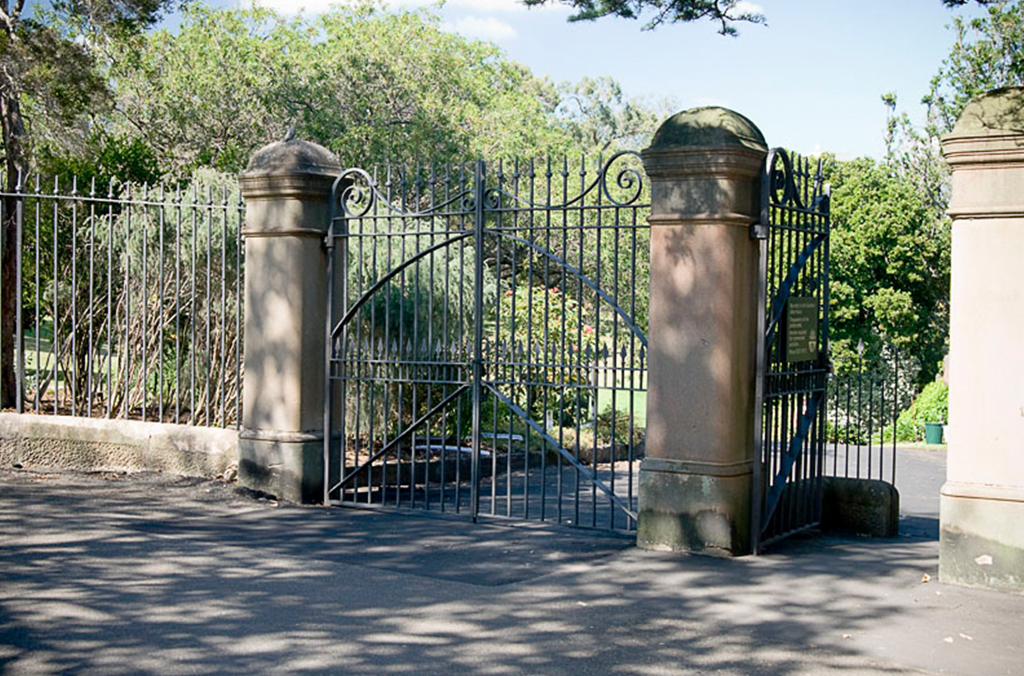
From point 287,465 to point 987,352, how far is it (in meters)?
5.62

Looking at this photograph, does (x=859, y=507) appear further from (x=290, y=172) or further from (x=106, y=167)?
(x=106, y=167)

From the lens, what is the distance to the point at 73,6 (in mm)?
14289

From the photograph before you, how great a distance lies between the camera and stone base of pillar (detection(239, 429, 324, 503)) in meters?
9.82

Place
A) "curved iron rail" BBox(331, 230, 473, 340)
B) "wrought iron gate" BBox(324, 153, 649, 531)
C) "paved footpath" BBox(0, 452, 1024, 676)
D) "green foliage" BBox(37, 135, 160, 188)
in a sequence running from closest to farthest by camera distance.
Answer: "paved footpath" BBox(0, 452, 1024, 676)
"wrought iron gate" BBox(324, 153, 649, 531)
"curved iron rail" BBox(331, 230, 473, 340)
"green foliage" BBox(37, 135, 160, 188)

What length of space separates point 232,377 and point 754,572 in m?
7.10

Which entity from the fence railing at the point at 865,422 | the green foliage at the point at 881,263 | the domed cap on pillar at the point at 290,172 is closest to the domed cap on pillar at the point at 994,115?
the domed cap on pillar at the point at 290,172

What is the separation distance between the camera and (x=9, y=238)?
12570mm

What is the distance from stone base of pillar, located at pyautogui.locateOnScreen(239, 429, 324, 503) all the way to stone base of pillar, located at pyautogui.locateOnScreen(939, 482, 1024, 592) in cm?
512

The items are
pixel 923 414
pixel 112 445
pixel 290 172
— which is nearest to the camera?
pixel 290 172

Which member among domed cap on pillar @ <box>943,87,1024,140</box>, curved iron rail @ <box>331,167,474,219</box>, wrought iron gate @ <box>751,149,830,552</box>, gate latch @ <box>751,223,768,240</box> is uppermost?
domed cap on pillar @ <box>943,87,1024,140</box>

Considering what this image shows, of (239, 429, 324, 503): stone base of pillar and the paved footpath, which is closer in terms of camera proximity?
the paved footpath

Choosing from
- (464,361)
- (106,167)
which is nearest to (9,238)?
(106,167)

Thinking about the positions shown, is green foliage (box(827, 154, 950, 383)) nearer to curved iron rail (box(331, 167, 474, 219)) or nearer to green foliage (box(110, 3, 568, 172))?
green foliage (box(110, 3, 568, 172))

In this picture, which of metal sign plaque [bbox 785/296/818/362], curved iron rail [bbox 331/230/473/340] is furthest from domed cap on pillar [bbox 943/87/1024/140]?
curved iron rail [bbox 331/230/473/340]
